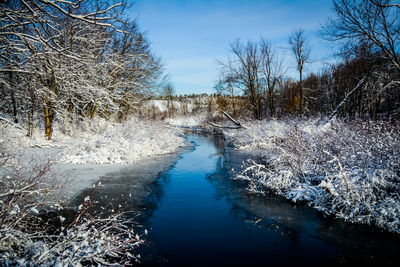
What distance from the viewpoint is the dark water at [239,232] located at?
3.95 m

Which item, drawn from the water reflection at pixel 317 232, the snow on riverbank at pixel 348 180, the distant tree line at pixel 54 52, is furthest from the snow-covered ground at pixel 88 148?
the snow on riverbank at pixel 348 180

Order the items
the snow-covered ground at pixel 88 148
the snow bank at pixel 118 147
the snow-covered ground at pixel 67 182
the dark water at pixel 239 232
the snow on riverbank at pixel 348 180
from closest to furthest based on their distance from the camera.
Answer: the snow-covered ground at pixel 67 182 → the dark water at pixel 239 232 → the snow on riverbank at pixel 348 180 → the snow-covered ground at pixel 88 148 → the snow bank at pixel 118 147

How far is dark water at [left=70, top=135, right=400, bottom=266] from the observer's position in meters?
3.95

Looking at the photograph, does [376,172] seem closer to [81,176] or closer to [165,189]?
[165,189]

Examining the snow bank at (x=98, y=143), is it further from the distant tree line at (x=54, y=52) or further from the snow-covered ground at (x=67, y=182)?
the distant tree line at (x=54, y=52)

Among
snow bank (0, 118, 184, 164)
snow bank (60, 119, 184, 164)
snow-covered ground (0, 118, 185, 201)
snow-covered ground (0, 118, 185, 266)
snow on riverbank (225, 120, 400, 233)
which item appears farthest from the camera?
snow bank (60, 119, 184, 164)

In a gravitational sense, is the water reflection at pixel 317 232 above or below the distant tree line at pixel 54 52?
below

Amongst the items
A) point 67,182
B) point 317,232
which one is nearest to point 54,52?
point 67,182

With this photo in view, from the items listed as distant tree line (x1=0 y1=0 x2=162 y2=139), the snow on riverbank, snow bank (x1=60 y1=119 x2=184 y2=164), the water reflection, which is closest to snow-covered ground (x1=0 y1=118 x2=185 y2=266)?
snow bank (x1=60 y1=119 x2=184 y2=164)

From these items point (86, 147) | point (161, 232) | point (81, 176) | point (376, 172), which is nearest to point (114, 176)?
point (81, 176)

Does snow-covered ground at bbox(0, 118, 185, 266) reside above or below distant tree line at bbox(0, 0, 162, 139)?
below

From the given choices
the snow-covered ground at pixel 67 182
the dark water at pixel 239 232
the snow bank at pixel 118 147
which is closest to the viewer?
the snow-covered ground at pixel 67 182

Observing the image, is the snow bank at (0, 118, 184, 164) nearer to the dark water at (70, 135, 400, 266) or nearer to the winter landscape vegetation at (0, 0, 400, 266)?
the winter landscape vegetation at (0, 0, 400, 266)

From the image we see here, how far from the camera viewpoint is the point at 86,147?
37.2 feet
